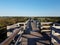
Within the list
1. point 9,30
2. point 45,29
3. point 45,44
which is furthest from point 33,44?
point 45,29

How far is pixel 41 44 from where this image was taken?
14.7ft

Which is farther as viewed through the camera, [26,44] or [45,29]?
[45,29]

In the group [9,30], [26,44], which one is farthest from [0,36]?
[26,44]

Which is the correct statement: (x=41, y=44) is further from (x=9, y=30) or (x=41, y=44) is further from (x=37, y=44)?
(x=9, y=30)

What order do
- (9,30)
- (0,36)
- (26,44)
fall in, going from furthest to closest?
(0,36) < (9,30) < (26,44)

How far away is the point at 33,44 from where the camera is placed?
175 inches

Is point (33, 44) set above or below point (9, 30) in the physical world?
below

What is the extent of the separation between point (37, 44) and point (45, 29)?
4.20 meters

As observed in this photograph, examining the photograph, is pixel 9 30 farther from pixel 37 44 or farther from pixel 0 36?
pixel 0 36

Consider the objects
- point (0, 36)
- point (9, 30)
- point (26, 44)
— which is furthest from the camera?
point (0, 36)

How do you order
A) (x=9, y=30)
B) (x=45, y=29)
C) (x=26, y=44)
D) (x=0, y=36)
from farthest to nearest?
(x=45, y=29) < (x=0, y=36) < (x=9, y=30) < (x=26, y=44)

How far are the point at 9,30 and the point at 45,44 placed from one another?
1.54 metres

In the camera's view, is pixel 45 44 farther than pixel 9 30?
No

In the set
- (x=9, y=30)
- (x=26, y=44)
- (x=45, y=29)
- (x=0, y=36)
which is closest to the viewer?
(x=26, y=44)
